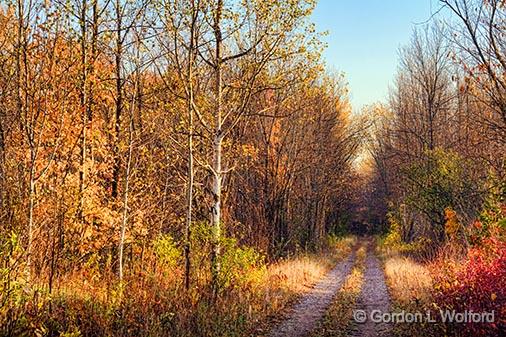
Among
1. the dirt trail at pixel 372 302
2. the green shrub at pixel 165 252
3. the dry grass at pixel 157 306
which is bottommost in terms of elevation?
the dirt trail at pixel 372 302

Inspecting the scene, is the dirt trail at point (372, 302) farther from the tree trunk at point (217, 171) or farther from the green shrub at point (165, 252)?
the green shrub at point (165, 252)

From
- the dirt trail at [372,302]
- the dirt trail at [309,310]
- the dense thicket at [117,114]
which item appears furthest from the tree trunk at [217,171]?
the dirt trail at [372,302]

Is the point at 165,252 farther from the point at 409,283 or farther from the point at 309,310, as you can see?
the point at 409,283

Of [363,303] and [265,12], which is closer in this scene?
[265,12]

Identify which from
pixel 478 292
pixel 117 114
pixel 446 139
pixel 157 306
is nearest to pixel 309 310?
pixel 157 306

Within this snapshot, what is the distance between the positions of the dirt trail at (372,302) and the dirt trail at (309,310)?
0.80 m

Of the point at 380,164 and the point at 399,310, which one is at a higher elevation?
the point at 380,164

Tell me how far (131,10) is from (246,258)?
6.43 metres

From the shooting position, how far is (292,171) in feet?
60.1

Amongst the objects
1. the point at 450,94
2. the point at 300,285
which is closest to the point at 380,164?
the point at 450,94

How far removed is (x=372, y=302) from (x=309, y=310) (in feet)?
6.34

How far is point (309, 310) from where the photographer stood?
10.0m

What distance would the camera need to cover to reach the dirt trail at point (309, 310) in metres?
8.12

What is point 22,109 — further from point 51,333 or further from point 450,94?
point 450,94
